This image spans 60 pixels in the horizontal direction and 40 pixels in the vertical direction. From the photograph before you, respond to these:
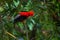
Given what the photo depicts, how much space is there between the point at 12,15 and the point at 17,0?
0.14m

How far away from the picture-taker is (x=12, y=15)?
72.5 inches

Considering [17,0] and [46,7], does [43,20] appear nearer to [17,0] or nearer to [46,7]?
[46,7]

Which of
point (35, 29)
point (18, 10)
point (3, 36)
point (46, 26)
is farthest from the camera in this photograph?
point (35, 29)

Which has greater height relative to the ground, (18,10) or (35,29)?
(18,10)

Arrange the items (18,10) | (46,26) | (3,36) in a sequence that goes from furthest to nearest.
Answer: (46,26) < (3,36) < (18,10)

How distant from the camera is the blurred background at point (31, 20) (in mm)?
1861

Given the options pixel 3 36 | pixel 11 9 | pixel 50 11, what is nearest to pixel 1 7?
pixel 11 9

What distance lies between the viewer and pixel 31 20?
5.97 ft

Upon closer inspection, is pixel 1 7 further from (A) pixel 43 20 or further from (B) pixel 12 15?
(A) pixel 43 20

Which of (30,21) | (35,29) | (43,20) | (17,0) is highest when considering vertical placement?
(17,0)

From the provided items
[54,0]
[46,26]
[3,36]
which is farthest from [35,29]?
[3,36]

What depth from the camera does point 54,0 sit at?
237 centimetres

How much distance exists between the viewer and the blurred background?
6.11 feet

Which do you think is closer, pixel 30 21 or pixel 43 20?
pixel 30 21
